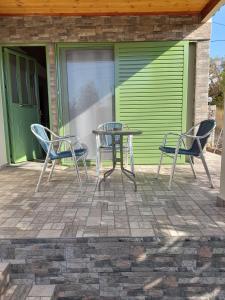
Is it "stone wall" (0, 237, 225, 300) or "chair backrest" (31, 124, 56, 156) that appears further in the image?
"chair backrest" (31, 124, 56, 156)

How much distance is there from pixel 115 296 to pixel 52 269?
0.47 meters

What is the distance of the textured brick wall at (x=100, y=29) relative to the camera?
3975 millimetres

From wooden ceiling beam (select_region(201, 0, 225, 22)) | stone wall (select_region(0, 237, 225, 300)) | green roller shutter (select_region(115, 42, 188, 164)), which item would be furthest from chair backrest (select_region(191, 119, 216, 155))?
wooden ceiling beam (select_region(201, 0, 225, 22))

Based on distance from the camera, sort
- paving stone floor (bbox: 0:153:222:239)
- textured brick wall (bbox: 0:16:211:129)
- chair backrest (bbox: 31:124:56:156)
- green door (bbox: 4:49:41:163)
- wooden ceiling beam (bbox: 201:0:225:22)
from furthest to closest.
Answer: green door (bbox: 4:49:41:163) → textured brick wall (bbox: 0:16:211:129) → wooden ceiling beam (bbox: 201:0:225:22) → chair backrest (bbox: 31:124:56:156) → paving stone floor (bbox: 0:153:222:239)

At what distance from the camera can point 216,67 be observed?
12602mm

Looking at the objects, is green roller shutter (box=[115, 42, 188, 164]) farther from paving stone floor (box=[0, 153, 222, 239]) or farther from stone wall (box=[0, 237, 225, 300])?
stone wall (box=[0, 237, 225, 300])

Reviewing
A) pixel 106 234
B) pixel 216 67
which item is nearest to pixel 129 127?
pixel 106 234

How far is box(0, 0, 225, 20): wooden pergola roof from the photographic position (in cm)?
353

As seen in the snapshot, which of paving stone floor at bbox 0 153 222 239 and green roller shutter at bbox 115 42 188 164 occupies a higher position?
green roller shutter at bbox 115 42 188 164

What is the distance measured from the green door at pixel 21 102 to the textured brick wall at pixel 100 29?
1.54ft

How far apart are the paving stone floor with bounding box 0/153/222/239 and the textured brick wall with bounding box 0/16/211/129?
2174mm

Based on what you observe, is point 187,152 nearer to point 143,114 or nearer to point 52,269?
point 143,114

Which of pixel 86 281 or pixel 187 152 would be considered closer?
pixel 86 281

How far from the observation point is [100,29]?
3.98 m
